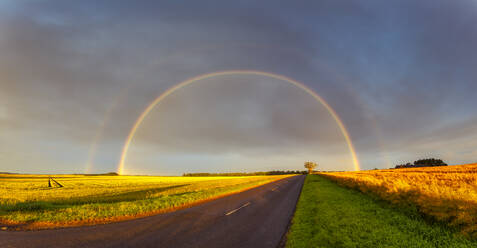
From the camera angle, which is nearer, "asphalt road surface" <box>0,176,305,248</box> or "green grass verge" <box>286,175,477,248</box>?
"green grass verge" <box>286,175,477,248</box>

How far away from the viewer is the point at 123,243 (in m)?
6.99

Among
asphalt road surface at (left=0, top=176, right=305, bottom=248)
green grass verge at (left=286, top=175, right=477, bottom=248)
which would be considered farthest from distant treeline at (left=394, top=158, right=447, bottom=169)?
asphalt road surface at (left=0, top=176, right=305, bottom=248)

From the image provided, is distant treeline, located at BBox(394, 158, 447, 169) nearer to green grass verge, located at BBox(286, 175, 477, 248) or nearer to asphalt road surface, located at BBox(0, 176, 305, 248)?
green grass verge, located at BBox(286, 175, 477, 248)

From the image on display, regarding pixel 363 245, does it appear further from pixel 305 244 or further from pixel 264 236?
pixel 264 236

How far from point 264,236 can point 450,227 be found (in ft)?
23.0

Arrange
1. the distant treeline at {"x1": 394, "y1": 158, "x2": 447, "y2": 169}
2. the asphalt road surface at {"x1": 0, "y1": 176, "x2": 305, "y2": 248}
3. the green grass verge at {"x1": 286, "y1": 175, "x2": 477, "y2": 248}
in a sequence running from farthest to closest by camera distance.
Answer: the distant treeline at {"x1": 394, "y1": 158, "x2": 447, "y2": 169}
the asphalt road surface at {"x1": 0, "y1": 176, "x2": 305, "y2": 248}
the green grass verge at {"x1": 286, "y1": 175, "x2": 477, "y2": 248}

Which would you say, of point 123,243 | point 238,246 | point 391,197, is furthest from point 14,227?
point 391,197

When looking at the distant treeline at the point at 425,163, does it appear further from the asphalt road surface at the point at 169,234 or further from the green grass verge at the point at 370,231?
the asphalt road surface at the point at 169,234

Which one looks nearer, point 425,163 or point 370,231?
point 370,231

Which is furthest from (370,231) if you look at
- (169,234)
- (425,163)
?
(425,163)

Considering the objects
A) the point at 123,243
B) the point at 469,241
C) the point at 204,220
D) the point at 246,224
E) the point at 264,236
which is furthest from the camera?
the point at 204,220

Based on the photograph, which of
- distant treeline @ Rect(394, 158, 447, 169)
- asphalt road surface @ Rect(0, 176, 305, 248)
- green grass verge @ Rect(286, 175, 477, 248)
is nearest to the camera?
green grass verge @ Rect(286, 175, 477, 248)

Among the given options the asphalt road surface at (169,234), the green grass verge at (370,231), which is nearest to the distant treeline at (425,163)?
the green grass verge at (370,231)

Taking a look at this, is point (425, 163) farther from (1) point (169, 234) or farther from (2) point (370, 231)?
(1) point (169, 234)
